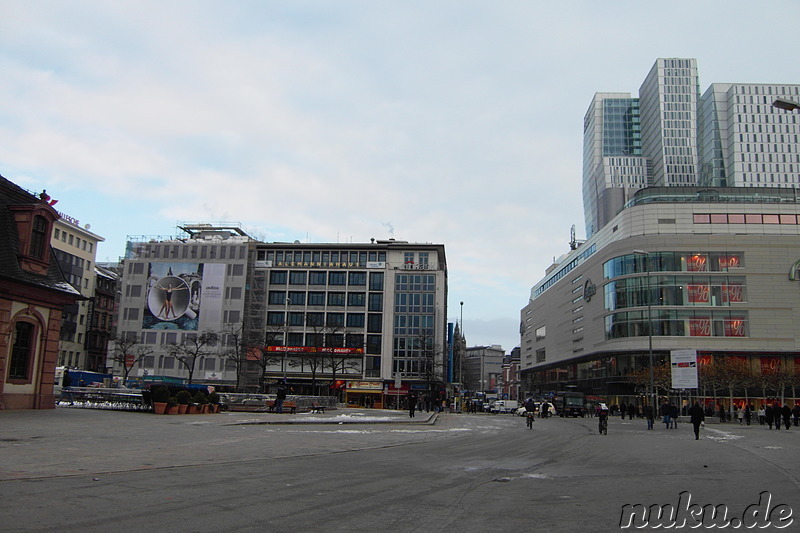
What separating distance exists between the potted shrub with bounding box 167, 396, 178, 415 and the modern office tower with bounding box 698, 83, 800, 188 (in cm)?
15480

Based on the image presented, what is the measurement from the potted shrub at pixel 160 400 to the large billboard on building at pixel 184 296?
61.1 m

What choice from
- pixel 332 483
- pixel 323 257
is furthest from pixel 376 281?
A: pixel 332 483

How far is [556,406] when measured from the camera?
3012 inches

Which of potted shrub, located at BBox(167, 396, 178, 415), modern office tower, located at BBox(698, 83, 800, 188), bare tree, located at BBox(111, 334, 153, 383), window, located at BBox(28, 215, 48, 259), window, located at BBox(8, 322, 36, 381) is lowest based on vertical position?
potted shrub, located at BBox(167, 396, 178, 415)

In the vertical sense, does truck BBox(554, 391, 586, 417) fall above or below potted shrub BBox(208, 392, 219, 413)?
below

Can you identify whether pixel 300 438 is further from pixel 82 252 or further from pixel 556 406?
pixel 82 252

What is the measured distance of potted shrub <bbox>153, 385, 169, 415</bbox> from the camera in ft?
102

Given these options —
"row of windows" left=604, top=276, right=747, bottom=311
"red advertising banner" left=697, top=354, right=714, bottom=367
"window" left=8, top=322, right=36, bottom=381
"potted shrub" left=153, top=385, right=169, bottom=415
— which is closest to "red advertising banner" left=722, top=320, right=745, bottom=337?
"row of windows" left=604, top=276, right=747, bottom=311

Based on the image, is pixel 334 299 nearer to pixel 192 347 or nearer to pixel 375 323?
pixel 375 323

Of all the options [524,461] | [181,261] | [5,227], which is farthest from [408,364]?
[524,461]

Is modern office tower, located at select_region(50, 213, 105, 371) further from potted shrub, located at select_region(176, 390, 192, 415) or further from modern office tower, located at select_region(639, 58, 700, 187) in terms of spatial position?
modern office tower, located at select_region(639, 58, 700, 187)

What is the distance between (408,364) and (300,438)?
70.0 m

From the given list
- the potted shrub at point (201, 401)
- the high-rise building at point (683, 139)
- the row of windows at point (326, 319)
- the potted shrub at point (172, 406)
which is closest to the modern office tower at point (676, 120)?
the high-rise building at point (683, 139)

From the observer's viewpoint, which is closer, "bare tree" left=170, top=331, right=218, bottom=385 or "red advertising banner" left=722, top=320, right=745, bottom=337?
"red advertising banner" left=722, top=320, right=745, bottom=337
